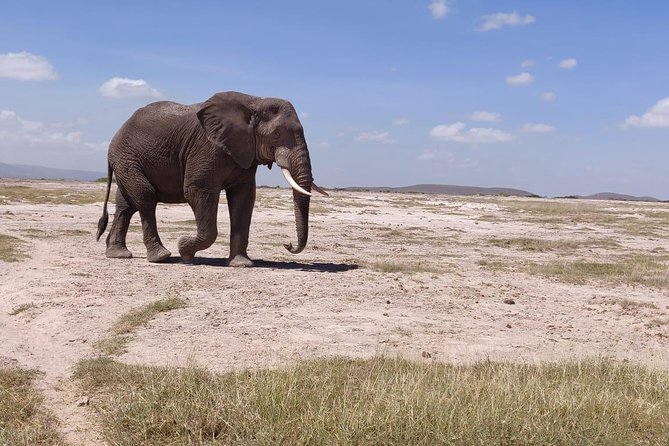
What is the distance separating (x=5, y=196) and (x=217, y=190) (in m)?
33.8

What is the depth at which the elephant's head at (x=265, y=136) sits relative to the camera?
1516 centimetres

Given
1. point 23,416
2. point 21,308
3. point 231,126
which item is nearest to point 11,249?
point 231,126

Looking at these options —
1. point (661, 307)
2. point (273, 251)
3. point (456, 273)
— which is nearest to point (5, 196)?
point (273, 251)

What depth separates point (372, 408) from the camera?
6.11m

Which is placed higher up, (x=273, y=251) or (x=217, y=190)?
(x=217, y=190)

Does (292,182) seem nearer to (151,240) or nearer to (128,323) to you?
(151,240)

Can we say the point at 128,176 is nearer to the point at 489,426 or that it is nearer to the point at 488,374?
the point at 488,374

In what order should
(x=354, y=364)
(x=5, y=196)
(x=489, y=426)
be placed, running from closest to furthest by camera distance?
1. (x=489, y=426)
2. (x=354, y=364)
3. (x=5, y=196)

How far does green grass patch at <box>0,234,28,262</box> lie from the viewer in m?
16.3

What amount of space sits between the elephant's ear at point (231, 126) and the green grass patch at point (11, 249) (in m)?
5.39

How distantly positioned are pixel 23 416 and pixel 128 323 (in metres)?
3.78

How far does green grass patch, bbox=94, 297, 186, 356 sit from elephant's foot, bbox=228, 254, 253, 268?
4.12m

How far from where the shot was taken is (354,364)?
26.7ft

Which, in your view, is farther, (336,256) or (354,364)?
(336,256)
